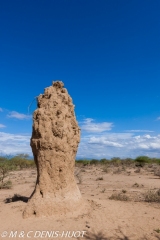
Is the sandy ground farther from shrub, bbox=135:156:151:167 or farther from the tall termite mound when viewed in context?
shrub, bbox=135:156:151:167

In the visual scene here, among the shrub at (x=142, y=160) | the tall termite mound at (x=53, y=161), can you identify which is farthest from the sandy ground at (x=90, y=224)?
the shrub at (x=142, y=160)

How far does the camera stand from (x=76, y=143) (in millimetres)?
6320

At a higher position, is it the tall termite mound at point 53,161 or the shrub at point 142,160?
the shrub at point 142,160

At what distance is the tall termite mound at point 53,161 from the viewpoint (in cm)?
555

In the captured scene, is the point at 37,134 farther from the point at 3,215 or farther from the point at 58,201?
the point at 3,215

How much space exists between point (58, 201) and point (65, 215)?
14.4 inches

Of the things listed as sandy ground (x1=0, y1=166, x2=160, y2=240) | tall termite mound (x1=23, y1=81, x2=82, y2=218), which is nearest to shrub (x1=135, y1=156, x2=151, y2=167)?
sandy ground (x1=0, y1=166, x2=160, y2=240)

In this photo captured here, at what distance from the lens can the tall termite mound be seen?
5547 mm

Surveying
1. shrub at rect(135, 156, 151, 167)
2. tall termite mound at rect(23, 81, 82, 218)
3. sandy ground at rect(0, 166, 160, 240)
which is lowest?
sandy ground at rect(0, 166, 160, 240)

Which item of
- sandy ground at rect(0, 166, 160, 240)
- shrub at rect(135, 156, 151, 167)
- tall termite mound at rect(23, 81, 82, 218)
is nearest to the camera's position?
sandy ground at rect(0, 166, 160, 240)

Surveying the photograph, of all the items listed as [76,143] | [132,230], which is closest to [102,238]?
[132,230]

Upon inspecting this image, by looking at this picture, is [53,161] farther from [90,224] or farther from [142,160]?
[142,160]

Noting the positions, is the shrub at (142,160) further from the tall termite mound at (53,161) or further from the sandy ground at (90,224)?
the tall termite mound at (53,161)

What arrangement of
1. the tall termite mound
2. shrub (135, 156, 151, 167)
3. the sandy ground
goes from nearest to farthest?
the sandy ground < the tall termite mound < shrub (135, 156, 151, 167)
